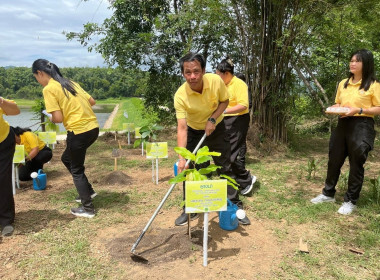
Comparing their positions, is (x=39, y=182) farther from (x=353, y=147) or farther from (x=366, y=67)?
(x=366, y=67)

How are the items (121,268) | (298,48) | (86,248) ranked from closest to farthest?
(121,268), (86,248), (298,48)

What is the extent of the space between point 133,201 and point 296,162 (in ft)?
11.1

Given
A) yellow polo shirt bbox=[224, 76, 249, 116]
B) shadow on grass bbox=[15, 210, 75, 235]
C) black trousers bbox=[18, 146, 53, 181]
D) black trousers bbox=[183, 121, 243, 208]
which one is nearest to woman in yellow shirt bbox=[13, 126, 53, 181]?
black trousers bbox=[18, 146, 53, 181]

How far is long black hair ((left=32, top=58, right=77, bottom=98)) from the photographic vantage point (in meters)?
2.93

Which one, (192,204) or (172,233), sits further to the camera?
(172,233)

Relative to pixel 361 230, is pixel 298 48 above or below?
above

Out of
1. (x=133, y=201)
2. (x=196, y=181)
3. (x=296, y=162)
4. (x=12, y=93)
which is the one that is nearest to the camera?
(x=196, y=181)

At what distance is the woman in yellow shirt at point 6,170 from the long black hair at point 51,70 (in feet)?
1.48

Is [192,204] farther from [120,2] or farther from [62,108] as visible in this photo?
[120,2]

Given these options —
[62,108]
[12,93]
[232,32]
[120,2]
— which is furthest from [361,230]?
[12,93]

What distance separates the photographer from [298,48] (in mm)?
6000

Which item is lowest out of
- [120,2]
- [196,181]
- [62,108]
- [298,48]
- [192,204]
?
[192,204]

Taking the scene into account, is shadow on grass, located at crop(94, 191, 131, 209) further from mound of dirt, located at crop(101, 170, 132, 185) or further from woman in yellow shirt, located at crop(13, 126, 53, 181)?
woman in yellow shirt, located at crop(13, 126, 53, 181)

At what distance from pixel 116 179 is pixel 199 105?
2.37m
